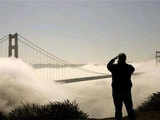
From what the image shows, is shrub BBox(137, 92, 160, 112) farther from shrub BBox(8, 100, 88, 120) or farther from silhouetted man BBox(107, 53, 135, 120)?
silhouetted man BBox(107, 53, 135, 120)

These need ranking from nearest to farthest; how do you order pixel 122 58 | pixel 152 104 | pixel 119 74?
pixel 122 58
pixel 119 74
pixel 152 104

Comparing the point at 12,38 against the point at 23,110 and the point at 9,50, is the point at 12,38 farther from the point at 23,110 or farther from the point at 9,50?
the point at 23,110

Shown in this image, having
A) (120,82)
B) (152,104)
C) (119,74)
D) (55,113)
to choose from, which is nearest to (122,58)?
(119,74)

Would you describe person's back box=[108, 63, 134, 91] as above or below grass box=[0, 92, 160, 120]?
above

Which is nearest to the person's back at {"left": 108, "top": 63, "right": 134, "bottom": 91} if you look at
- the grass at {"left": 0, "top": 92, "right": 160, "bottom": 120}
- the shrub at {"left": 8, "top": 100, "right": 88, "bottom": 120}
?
the grass at {"left": 0, "top": 92, "right": 160, "bottom": 120}

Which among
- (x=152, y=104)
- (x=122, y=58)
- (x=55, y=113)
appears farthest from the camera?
(x=152, y=104)

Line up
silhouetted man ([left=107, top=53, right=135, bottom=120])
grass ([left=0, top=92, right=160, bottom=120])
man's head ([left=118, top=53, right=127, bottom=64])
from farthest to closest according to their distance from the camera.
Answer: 1. grass ([left=0, top=92, right=160, bottom=120])
2. silhouetted man ([left=107, top=53, right=135, bottom=120])
3. man's head ([left=118, top=53, right=127, bottom=64])

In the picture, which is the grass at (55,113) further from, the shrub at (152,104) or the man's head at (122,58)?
the man's head at (122,58)

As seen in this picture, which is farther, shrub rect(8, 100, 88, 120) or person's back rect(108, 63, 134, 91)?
shrub rect(8, 100, 88, 120)

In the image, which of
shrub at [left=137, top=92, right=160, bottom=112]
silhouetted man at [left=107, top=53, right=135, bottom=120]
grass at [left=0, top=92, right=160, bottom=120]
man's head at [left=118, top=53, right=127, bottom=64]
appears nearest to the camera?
man's head at [left=118, top=53, right=127, bottom=64]

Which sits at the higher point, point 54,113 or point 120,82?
point 120,82

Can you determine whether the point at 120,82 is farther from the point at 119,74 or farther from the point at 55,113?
the point at 55,113

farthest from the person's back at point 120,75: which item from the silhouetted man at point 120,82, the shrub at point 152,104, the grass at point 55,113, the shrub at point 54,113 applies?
the shrub at point 152,104

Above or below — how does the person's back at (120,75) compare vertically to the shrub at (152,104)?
above
